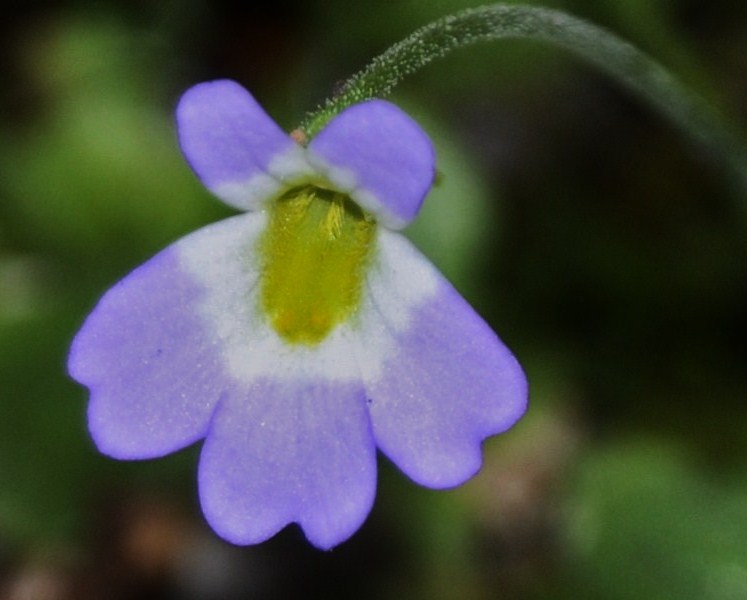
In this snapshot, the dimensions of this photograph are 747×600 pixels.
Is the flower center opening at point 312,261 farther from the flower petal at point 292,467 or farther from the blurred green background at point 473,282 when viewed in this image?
the blurred green background at point 473,282

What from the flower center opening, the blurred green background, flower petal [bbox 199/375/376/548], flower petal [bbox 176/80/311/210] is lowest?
the blurred green background

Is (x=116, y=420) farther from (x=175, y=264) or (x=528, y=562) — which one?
(x=528, y=562)

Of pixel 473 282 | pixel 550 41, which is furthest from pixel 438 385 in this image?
pixel 473 282

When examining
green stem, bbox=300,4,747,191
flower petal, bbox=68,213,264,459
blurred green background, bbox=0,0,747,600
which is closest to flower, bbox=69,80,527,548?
flower petal, bbox=68,213,264,459

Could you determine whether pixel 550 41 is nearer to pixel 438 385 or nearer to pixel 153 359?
pixel 438 385

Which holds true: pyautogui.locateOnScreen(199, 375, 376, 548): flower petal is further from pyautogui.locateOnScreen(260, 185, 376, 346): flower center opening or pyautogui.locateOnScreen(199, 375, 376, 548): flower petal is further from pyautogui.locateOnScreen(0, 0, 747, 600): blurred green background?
pyautogui.locateOnScreen(0, 0, 747, 600): blurred green background

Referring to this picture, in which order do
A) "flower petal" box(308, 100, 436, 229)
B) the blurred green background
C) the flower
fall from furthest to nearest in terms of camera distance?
1. the blurred green background
2. the flower
3. "flower petal" box(308, 100, 436, 229)
